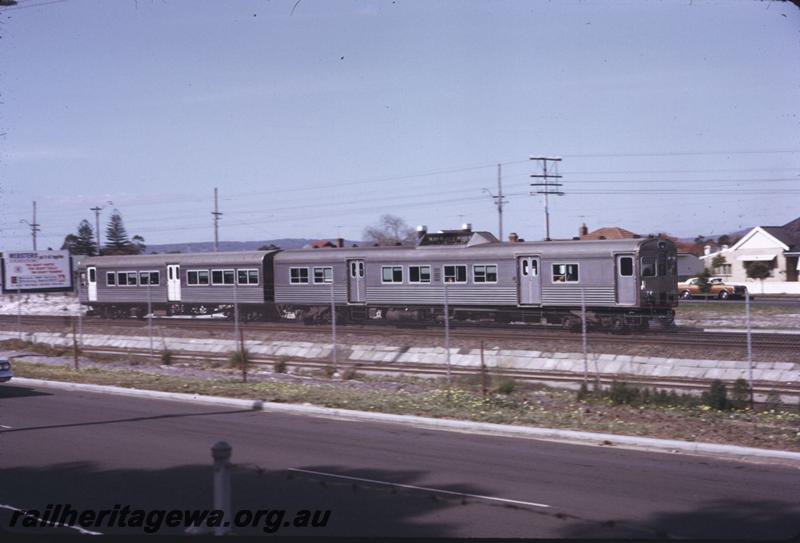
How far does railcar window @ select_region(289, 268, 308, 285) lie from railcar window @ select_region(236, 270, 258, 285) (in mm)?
1537

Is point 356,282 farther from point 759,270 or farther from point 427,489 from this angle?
point 427,489

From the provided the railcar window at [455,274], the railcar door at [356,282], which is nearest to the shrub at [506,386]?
the railcar window at [455,274]

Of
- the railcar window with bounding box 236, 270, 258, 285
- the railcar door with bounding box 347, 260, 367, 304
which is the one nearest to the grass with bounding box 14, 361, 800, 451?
the railcar door with bounding box 347, 260, 367, 304

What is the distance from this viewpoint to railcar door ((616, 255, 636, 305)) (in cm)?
2547

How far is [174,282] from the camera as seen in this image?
1395 inches

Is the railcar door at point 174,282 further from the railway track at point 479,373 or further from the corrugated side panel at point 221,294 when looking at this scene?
the railway track at point 479,373

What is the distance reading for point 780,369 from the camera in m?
16.4

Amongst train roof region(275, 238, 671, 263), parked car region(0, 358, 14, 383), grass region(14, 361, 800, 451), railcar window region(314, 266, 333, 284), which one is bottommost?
grass region(14, 361, 800, 451)

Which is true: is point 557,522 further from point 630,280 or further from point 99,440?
point 630,280

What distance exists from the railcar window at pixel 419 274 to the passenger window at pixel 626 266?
6.71 m

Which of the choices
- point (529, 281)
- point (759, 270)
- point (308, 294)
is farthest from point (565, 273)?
point (759, 270)

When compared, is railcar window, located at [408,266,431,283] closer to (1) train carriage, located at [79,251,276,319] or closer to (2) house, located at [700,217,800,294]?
(1) train carriage, located at [79,251,276,319]

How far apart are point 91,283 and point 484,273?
19119mm

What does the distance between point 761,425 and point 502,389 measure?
4971 mm
